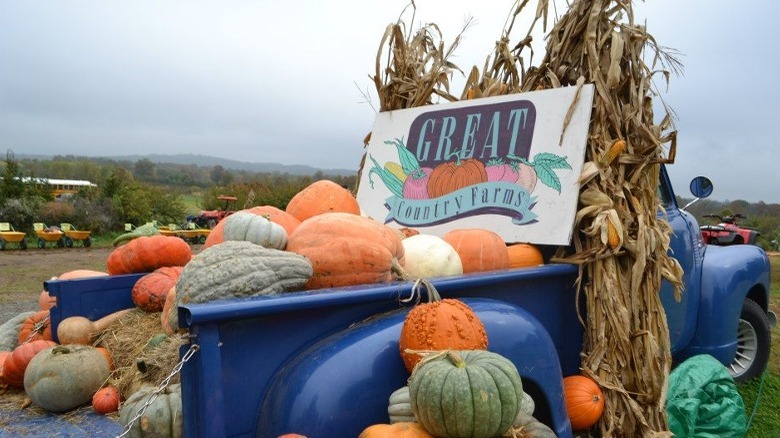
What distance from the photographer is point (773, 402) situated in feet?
16.1

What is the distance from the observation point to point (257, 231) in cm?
291

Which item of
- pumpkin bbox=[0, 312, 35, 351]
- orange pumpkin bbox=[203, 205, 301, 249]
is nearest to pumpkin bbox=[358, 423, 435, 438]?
orange pumpkin bbox=[203, 205, 301, 249]

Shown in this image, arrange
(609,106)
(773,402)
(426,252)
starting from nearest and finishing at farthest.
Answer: (426,252) → (609,106) → (773,402)

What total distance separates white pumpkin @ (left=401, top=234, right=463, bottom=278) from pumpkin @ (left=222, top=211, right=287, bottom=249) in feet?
2.20

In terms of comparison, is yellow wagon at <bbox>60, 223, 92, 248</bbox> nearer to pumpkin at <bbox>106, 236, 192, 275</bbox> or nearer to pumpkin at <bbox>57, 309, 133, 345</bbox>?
pumpkin at <bbox>106, 236, 192, 275</bbox>

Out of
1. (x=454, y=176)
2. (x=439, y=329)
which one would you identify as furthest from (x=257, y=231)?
(x=454, y=176)

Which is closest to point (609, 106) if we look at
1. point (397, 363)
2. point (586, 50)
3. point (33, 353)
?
point (586, 50)

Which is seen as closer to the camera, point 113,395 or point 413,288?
point 413,288

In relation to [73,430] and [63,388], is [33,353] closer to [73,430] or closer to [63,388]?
[63,388]

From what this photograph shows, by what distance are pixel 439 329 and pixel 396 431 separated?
410 millimetres

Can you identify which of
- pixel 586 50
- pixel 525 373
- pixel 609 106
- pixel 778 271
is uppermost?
pixel 586 50

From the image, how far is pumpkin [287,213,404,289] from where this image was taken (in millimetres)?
2639

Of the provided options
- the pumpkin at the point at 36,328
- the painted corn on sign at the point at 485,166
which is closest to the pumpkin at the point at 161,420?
the pumpkin at the point at 36,328

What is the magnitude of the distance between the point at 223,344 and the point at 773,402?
16.3 feet
